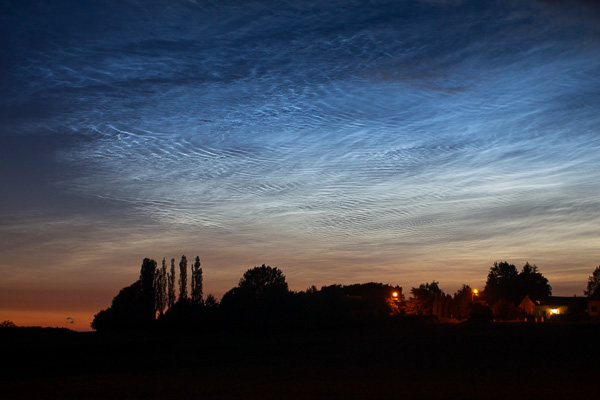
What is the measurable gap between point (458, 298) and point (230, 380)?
102m

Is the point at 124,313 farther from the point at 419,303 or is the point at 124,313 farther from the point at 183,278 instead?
the point at 419,303

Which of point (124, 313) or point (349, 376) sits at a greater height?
point (124, 313)

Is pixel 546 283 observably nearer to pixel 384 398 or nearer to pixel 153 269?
pixel 153 269

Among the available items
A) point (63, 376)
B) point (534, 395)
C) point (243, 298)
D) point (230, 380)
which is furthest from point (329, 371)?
point (243, 298)

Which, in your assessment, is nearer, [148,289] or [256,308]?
[256,308]

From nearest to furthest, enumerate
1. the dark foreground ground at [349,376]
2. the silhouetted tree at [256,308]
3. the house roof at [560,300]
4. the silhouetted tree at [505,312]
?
the dark foreground ground at [349,376]
the silhouetted tree at [256,308]
the silhouetted tree at [505,312]
the house roof at [560,300]

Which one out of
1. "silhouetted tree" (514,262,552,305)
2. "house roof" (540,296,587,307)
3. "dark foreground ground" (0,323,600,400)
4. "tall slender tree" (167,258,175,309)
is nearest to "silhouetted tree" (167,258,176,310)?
"tall slender tree" (167,258,175,309)

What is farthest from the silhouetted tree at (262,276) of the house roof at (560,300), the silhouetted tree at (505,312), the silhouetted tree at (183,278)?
the house roof at (560,300)

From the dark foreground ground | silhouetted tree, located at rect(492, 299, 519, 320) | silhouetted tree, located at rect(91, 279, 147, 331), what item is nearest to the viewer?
the dark foreground ground

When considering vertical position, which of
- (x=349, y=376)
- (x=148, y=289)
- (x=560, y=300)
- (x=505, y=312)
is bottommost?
(x=349, y=376)

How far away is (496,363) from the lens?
2358cm

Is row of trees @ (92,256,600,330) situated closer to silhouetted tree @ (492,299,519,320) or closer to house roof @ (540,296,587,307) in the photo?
silhouetted tree @ (492,299,519,320)

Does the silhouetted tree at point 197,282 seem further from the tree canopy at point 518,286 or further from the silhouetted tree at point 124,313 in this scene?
the tree canopy at point 518,286

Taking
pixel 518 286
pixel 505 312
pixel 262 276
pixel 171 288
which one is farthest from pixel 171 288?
pixel 518 286
